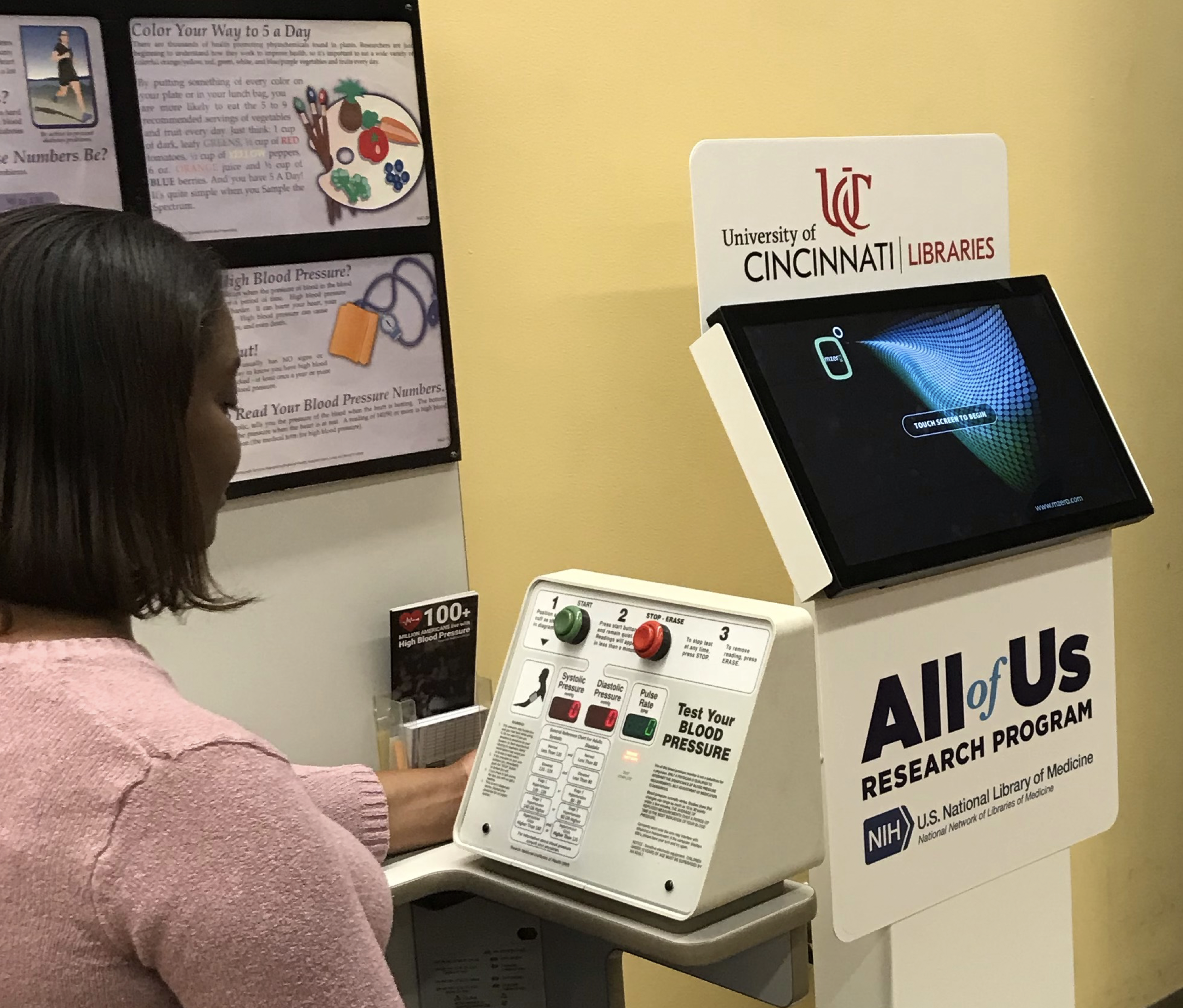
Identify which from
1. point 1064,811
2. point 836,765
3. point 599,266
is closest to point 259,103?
point 599,266

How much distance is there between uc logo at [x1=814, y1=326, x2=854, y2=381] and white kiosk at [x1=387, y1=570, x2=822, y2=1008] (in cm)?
38

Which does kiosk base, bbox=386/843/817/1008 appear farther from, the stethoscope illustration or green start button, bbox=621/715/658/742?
the stethoscope illustration

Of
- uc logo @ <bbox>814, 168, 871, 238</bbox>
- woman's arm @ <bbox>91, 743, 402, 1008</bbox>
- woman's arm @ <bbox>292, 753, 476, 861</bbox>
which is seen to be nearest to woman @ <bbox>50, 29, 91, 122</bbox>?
woman's arm @ <bbox>292, 753, 476, 861</bbox>

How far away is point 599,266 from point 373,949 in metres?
1.34

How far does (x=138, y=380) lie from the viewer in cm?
89

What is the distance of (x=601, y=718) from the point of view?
1.34m

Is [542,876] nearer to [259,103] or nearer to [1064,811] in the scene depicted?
[1064,811]

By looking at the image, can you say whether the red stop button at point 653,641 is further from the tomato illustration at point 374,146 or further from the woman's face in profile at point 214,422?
the tomato illustration at point 374,146

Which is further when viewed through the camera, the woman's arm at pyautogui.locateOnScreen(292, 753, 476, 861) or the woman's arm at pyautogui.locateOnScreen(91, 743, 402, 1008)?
the woman's arm at pyautogui.locateOnScreen(292, 753, 476, 861)

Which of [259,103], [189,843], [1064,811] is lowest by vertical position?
[1064,811]

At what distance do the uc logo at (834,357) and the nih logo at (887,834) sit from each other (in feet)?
1.72

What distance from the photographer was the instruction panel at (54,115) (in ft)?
5.00

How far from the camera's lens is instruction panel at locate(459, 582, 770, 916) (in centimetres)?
124

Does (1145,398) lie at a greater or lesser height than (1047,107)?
lesser
